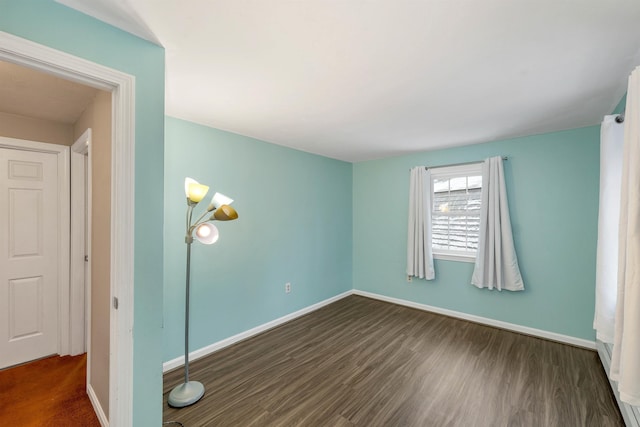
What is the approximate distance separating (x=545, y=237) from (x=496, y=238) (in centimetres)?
48

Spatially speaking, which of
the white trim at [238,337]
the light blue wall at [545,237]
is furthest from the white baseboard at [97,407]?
the light blue wall at [545,237]

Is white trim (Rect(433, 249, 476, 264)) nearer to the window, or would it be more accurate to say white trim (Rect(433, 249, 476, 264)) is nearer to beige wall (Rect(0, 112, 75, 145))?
the window

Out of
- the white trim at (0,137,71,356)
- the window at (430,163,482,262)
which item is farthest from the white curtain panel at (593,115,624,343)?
the white trim at (0,137,71,356)

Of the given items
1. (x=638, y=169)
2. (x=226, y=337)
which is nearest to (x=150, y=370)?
(x=226, y=337)

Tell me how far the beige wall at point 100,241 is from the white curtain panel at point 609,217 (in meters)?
3.37

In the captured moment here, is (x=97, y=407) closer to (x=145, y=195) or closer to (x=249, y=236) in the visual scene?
(x=145, y=195)

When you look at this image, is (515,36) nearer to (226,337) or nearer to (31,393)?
(226,337)

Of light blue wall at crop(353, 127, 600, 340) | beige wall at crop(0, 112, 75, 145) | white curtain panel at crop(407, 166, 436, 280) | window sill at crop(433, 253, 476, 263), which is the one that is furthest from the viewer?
white curtain panel at crop(407, 166, 436, 280)

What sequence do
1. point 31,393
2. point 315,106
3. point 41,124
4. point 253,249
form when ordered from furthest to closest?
1. point 253,249
2. point 41,124
3. point 315,106
4. point 31,393

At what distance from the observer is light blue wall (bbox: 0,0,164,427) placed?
129 centimetres

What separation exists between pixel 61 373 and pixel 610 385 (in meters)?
4.62

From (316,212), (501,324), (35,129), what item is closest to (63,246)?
(35,129)

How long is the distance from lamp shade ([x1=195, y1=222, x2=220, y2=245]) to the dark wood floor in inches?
47.6

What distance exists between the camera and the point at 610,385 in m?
2.12
